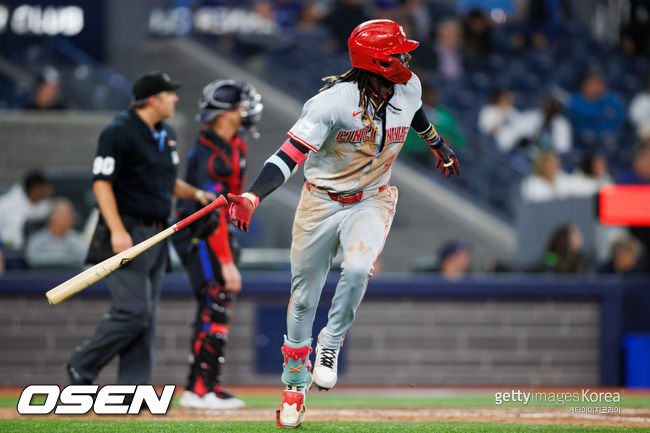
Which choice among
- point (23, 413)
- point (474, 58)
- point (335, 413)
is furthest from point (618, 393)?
point (474, 58)

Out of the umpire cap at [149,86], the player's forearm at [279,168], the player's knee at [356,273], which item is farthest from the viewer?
the umpire cap at [149,86]

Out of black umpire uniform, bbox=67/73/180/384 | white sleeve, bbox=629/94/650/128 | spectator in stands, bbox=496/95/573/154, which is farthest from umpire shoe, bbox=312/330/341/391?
white sleeve, bbox=629/94/650/128

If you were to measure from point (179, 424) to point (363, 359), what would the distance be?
4.10 metres

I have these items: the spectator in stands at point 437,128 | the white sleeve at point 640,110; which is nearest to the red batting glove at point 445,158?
the spectator in stands at point 437,128

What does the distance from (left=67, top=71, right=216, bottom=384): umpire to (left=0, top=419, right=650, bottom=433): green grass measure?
0.61 metres

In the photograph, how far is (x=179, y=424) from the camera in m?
5.82

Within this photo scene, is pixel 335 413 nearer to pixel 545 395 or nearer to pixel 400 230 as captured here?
pixel 545 395

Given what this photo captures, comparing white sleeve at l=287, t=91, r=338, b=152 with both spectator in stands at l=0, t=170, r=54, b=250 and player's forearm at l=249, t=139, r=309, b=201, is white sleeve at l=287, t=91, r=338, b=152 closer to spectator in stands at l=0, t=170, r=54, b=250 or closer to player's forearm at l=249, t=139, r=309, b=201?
player's forearm at l=249, t=139, r=309, b=201

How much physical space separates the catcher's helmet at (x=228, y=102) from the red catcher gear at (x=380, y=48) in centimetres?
186

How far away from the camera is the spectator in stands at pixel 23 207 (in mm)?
11102

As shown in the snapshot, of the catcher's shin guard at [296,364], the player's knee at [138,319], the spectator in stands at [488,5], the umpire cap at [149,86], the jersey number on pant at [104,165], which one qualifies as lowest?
the spectator in stands at [488,5]

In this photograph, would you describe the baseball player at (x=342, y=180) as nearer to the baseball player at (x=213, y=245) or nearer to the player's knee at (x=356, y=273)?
the player's knee at (x=356, y=273)

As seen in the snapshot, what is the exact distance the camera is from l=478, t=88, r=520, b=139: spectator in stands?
14219mm

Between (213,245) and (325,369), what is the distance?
1.85 meters
